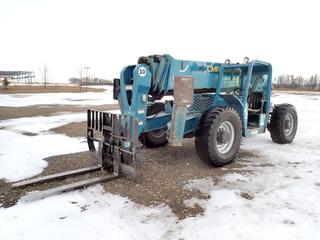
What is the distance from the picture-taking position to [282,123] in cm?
809

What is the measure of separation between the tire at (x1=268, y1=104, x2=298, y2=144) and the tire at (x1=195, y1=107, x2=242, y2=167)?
246 centimetres

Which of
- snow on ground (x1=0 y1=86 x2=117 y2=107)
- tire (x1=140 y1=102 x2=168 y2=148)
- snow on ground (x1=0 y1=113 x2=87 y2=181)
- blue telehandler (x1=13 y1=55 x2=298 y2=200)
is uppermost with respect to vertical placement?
blue telehandler (x1=13 y1=55 x2=298 y2=200)

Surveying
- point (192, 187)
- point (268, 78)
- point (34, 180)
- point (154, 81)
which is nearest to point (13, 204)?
point (34, 180)

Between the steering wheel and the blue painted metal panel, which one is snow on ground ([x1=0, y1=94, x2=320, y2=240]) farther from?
the steering wheel

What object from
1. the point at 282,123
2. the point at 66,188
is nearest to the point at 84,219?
the point at 66,188

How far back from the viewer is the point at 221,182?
5.15 m

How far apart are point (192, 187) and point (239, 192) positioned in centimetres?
75

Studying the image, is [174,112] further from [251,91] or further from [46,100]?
[46,100]

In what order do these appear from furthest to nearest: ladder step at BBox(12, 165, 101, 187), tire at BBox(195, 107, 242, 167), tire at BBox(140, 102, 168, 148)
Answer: tire at BBox(140, 102, 168, 148) → tire at BBox(195, 107, 242, 167) → ladder step at BBox(12, 165, 101, 187)

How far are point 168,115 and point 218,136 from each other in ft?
3.70

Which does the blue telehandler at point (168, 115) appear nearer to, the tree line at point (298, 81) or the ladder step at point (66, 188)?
the ladder step at point (66, 188)

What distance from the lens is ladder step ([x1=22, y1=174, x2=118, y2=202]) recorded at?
169 inches

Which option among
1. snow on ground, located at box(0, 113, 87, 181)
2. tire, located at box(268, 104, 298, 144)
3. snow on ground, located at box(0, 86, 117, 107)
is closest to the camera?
snow on ground, located at box(0, 113, 87, 181)

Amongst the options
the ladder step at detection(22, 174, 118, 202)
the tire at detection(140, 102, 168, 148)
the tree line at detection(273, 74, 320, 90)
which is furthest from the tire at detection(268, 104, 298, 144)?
the tree line at detection(273, 74, 320, 90)
